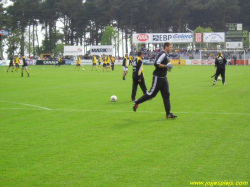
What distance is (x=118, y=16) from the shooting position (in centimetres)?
9750

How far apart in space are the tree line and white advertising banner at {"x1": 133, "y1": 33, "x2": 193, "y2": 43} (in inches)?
826

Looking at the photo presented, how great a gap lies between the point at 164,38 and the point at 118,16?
27694mm

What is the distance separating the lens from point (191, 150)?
22.9ft

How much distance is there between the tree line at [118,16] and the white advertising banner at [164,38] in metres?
21.0

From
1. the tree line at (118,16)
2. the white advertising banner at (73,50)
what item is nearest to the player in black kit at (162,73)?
the white advertising banner at (73,50)

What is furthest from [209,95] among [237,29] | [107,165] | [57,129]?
[237,29]

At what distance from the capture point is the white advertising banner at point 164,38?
2864 inches

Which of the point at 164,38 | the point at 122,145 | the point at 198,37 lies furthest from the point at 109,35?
the point at 122,145

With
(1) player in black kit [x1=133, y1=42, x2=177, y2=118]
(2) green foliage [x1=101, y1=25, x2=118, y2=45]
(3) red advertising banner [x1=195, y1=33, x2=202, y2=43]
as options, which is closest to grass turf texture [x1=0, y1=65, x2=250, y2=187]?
(1) player in black kit [x1=133, y1=42, x2=177, y2=118]

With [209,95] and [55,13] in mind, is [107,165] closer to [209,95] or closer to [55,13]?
[209,95]

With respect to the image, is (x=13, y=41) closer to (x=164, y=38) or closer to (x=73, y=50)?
(x=73, y=50)

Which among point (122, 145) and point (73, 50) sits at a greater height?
point (73, 50)

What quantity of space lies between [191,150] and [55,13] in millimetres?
96543

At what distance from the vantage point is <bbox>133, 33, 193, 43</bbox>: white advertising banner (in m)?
72.8
